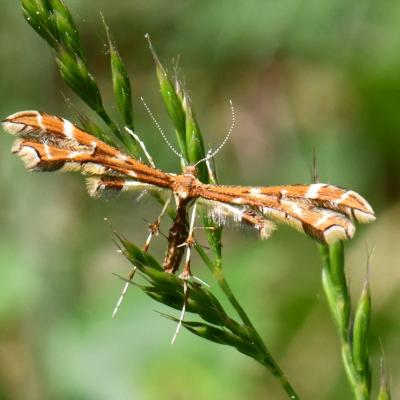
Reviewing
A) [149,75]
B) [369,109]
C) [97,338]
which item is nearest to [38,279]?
[97,338]

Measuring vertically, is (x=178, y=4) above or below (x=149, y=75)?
above

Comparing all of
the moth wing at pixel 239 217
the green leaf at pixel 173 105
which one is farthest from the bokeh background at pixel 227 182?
the moth wing at pixel 239 217

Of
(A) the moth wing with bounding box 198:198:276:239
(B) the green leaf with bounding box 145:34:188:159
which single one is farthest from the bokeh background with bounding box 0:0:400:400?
(A) the moth wing with bounding box 198:198:276:239

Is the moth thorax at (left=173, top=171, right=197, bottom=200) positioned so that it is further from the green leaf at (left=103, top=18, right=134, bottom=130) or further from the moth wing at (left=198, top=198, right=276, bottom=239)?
the green leaf at (left=103, top=18, right=134, bottom=130)

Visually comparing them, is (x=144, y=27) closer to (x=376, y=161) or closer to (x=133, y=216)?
(x=133, y=216)

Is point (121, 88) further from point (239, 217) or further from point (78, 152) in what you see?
point (239, 217)

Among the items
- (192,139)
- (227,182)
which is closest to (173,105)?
(192,139)
